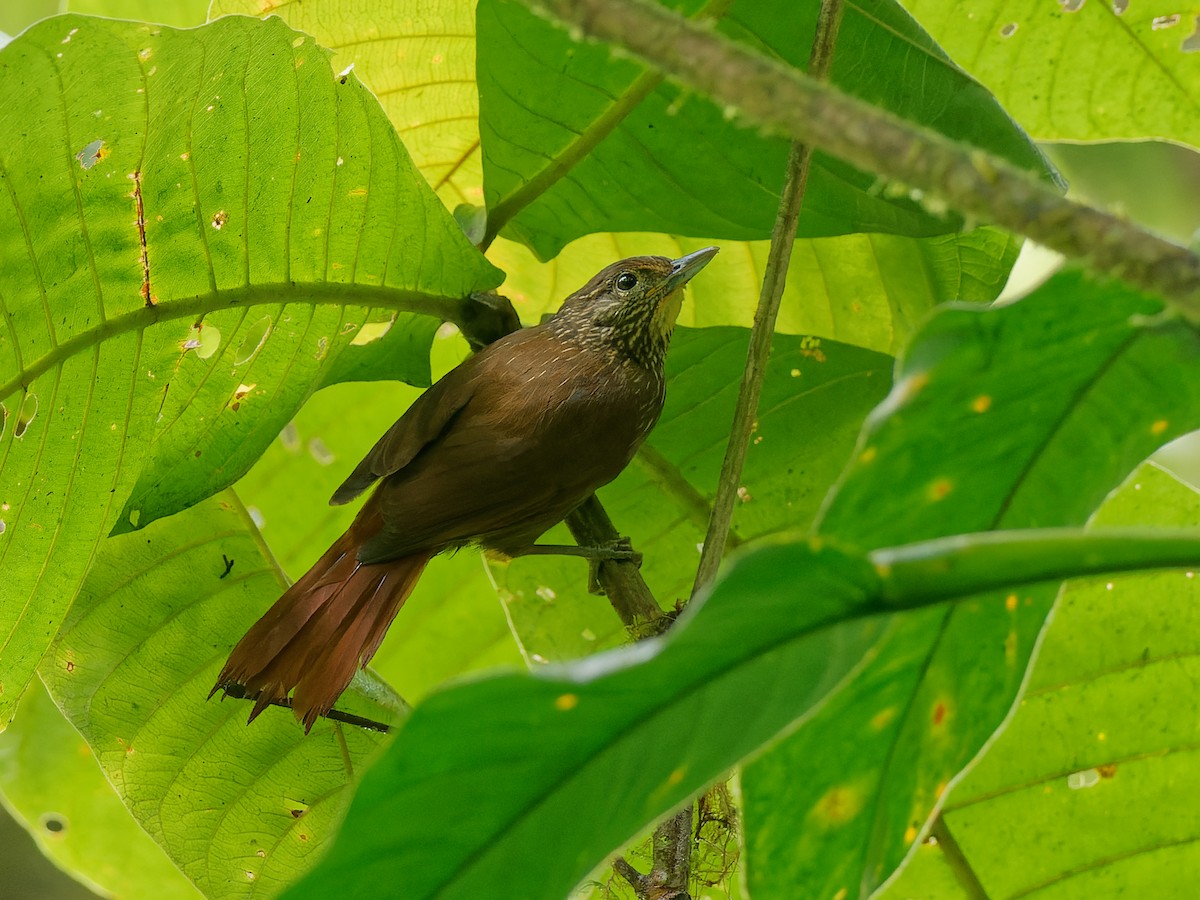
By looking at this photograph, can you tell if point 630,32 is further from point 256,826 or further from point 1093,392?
point 256,826

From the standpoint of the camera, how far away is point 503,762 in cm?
86

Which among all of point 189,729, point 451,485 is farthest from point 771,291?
point 189,729

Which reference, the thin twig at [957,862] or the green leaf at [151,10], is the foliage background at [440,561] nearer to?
the green leaf at [151,10]

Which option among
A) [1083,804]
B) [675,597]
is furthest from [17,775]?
[1083,804]

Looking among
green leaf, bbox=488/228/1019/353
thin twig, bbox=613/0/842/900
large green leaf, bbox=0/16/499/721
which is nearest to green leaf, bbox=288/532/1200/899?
thin twig, bbox=613/0/842/900

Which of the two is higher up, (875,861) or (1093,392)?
(1093,392)

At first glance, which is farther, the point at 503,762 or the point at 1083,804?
the point at 1083,804

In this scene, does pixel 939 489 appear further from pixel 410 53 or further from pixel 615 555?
pixel 410 53

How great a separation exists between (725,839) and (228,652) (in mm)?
807

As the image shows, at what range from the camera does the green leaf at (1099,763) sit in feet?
5.63

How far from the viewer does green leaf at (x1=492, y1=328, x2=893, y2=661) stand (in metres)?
1.85

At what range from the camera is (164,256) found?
1.48m

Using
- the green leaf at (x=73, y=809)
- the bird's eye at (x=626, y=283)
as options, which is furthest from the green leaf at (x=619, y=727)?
the green leaf at (x=73, y=809)

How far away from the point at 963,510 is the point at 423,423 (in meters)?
0.92
